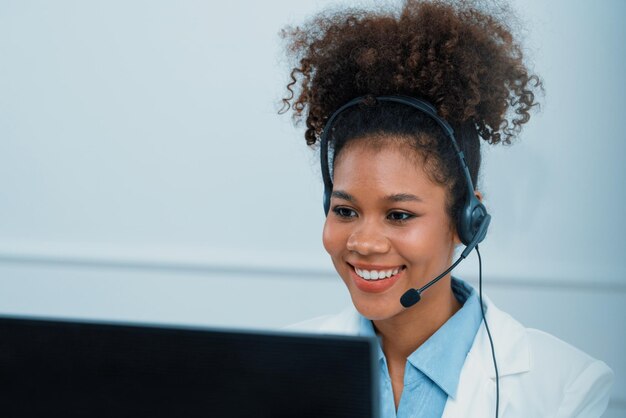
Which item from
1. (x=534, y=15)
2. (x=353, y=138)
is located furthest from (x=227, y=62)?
(x=353, y=138)

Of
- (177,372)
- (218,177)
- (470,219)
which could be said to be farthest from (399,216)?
(218,177)

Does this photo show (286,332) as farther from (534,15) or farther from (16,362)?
(534,15)

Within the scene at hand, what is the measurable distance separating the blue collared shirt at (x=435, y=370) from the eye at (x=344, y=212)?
262 mm

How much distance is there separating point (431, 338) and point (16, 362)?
883 millimetres

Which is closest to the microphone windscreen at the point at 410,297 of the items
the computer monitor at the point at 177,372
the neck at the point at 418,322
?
the neck at the point at 418,322

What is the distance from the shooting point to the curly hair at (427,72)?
137 cm

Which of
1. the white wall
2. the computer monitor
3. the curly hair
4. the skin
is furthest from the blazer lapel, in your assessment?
the white wall

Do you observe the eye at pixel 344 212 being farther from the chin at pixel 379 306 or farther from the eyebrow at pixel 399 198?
the chin at pixel 379 306

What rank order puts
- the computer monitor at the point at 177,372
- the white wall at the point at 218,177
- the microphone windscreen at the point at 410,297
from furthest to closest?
1. the white wall at the point at 218,177
2. the microphone windscreen at the point at 410,297
3. the computer monitor at the point at 177,372

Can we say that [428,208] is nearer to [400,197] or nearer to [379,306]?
[400,197]

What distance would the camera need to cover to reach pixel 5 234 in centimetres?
275

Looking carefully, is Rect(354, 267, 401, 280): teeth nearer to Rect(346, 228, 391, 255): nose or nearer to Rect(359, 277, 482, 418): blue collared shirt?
Rect(346, 228, 391, 255): nose

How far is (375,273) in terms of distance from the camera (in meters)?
1.32

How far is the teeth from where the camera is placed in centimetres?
132
